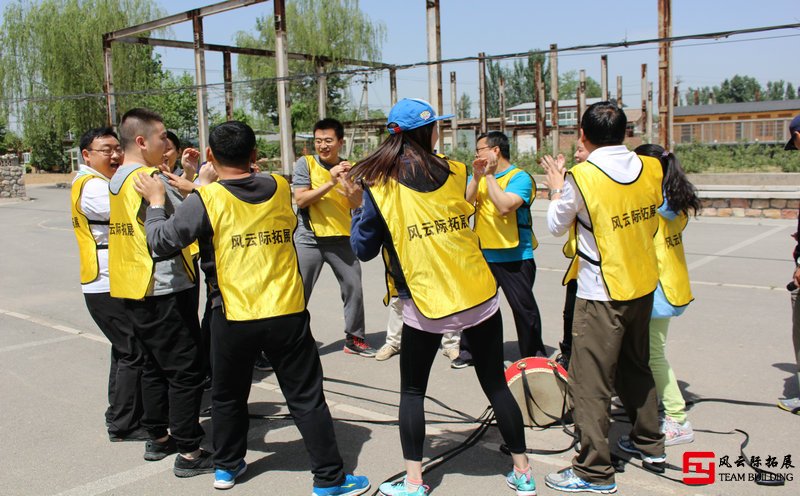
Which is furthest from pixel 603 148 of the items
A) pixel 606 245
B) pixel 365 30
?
pixel 365 30

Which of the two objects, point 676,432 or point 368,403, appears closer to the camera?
point 676,432

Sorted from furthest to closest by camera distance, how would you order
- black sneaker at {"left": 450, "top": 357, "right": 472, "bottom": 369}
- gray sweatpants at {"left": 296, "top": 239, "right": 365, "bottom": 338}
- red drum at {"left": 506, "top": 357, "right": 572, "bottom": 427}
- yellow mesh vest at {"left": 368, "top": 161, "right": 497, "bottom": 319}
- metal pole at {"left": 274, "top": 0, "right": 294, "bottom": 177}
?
metal pole at {"left": 274, "top": 0, "right": 294, "bottom": 177}, gray sweatpants at {"left": 296, "top": 239, "right": 365, "bottom": 338}, black sneaker at {"left": 450, "top": 357, "right": 472, "bottom": 369}, red drum at {"left": 506, "top": 357, "right": 572, "bottom": 427}, yellow mesh vest at {"left": 368, "top": 161, "right": 497, "bottom": 319}

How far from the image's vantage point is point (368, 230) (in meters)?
3.40

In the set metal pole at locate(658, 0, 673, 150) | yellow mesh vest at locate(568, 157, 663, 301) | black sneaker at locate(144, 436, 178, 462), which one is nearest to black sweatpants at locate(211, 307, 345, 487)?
black sneaker at locate(144, 436, 178, 462)

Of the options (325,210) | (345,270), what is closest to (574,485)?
(345,270)

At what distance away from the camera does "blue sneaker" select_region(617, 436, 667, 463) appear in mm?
3756

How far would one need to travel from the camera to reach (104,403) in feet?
16.9

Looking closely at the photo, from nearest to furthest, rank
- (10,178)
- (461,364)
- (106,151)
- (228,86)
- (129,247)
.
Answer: (129,247), (106,151), (461,364), (228,86), (10,178)

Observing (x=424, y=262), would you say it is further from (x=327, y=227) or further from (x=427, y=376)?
(x=327, y=227)

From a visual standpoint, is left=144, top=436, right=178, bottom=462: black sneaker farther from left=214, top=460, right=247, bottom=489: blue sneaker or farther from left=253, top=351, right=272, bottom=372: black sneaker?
left=253, top=351, right=272, bottom=372: black sneaker

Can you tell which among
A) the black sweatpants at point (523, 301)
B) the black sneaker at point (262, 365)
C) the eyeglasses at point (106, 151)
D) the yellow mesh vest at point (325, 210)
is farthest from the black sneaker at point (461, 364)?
the eyeglasses at point (106, 151)

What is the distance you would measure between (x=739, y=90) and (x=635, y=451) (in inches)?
4738

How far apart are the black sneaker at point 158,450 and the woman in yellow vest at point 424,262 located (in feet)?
4.91

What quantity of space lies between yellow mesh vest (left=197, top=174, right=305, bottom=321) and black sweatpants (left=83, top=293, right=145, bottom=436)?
125 centimetres
